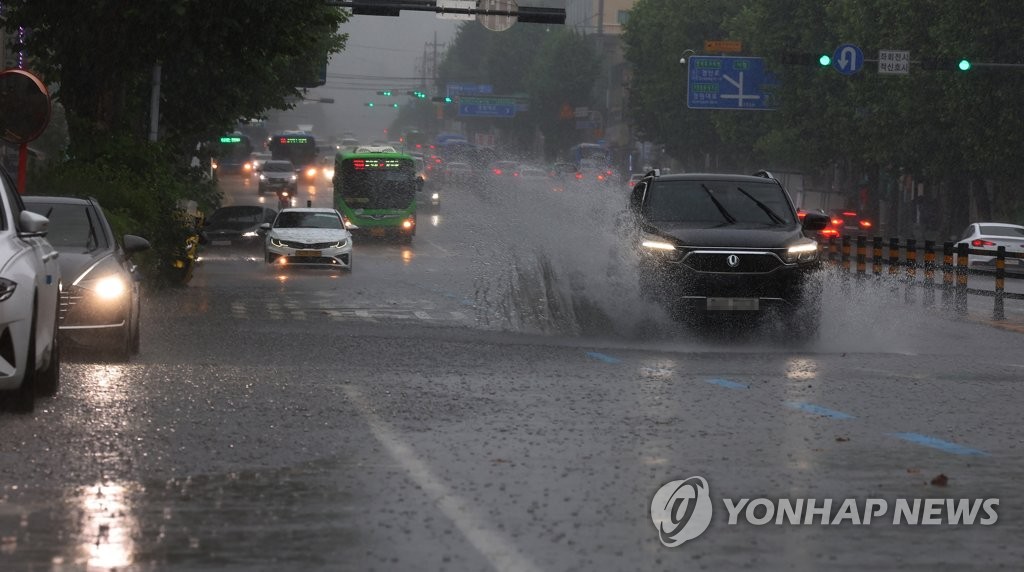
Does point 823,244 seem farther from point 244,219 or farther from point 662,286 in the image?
point 662,286

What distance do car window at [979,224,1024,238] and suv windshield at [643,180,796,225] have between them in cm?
2568

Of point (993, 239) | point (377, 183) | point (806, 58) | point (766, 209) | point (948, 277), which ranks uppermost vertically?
point (806, 58)

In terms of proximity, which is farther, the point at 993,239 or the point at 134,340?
the point at 993,239

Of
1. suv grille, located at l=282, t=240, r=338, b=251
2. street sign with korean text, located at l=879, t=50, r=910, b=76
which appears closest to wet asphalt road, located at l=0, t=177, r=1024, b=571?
suv grille, located at l=282, t=240, r=338, b=251

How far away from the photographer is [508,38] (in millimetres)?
185750

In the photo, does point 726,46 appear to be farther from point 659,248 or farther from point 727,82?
point 659,248

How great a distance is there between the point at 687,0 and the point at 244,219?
55668 mm

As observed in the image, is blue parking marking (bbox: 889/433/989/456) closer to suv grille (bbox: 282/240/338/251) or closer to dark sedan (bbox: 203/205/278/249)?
suv grille (bbox: 282/240/338/251)

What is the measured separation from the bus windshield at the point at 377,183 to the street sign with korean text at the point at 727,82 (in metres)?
11.4

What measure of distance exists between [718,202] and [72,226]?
7402 millimetres

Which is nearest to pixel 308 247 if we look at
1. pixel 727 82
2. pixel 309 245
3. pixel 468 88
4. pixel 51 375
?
pixel 309 245

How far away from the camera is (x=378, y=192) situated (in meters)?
60.1

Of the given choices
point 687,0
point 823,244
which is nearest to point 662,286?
point 823,244

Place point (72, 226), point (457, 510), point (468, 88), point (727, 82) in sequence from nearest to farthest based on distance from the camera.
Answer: point (457, 510) < point (72, 226) < point (727, 82) < point (468, 88)
